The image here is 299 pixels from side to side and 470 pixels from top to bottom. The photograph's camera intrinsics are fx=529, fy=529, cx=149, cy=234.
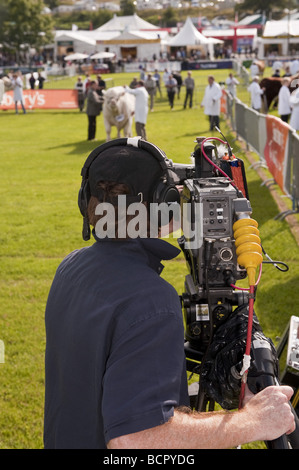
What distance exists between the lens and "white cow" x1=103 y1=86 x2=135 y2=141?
15438mm

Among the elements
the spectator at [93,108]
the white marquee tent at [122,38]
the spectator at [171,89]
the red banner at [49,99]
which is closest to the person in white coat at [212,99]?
the spectator at [93,108]

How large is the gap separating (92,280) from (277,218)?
740 cm

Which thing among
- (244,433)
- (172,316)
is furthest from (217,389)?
(172,316)

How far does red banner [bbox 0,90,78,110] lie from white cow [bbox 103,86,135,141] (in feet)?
41.8

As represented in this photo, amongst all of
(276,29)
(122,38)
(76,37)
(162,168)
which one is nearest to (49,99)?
(276,29)

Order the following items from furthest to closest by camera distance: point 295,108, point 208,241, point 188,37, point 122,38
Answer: point 122,38
point 188,37
point 295,108
point 208,241

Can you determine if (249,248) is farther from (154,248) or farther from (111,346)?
(111,346)

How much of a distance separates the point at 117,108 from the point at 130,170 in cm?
1413

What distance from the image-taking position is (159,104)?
1146 inches

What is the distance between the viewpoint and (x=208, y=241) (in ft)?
7.24

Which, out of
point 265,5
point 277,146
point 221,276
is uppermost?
point 265,5

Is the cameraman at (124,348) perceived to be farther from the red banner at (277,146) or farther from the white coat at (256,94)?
the white coat at (256,94)

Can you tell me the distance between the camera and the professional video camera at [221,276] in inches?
79.0

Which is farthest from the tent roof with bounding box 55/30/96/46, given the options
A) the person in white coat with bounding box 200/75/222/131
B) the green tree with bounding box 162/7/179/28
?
A: the green tree with bounding box 162/7/179/28
